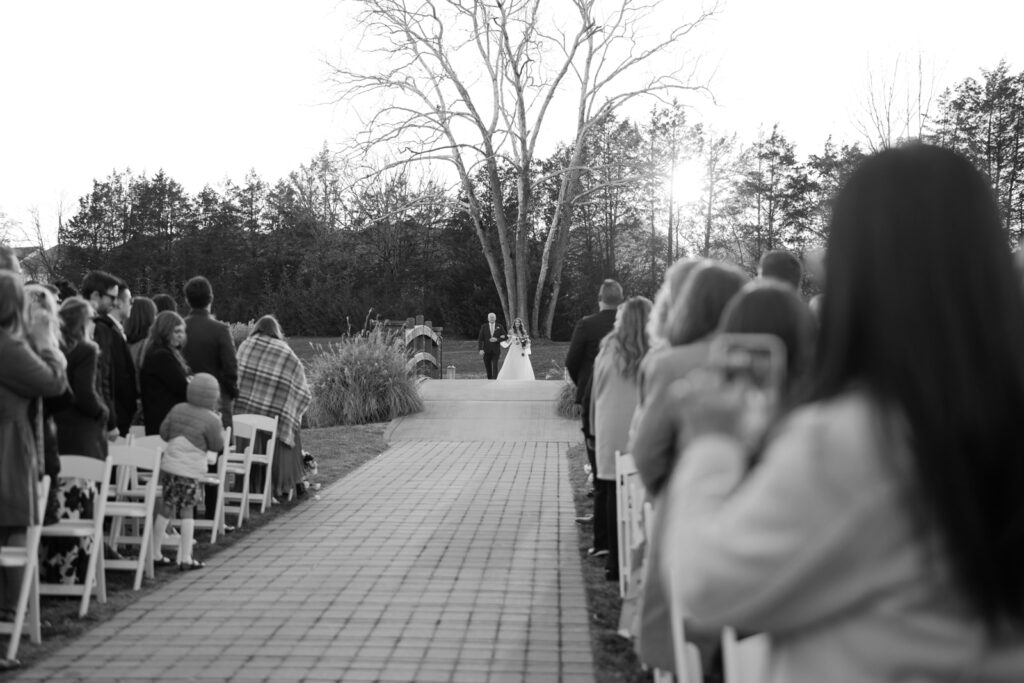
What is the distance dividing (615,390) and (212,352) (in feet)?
15.6

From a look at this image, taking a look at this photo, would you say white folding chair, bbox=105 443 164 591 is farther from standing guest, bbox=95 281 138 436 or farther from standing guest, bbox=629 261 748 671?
standing guest, bbox=629 261 748 671

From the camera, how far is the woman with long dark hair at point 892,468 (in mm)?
1581

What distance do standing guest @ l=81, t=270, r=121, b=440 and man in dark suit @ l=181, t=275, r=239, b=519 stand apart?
60.5 inches

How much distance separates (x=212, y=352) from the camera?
1091 cm

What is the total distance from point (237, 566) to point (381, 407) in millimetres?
12282

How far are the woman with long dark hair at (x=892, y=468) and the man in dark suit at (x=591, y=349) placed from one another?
7.58 metres

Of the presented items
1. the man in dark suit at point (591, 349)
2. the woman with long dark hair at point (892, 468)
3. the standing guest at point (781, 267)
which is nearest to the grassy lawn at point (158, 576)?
the man in dark suit at point (591, 349)

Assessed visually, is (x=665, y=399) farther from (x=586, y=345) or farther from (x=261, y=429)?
(x=261, y=429)

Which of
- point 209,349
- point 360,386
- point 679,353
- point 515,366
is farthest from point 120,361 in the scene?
point 515,366

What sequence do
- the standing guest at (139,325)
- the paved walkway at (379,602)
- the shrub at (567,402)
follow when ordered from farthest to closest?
the shrub at (567,402)
the standing guest at (139,325)
the paved walkway at (379,602)

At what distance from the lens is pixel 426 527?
10.7 meters

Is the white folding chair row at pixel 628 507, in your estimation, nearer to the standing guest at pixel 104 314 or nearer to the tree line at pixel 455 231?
the standing guest at pixel 104 314

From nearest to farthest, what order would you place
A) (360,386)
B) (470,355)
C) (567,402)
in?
(360,386), (567,402), (470,355)

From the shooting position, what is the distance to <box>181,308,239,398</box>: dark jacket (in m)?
10.9
